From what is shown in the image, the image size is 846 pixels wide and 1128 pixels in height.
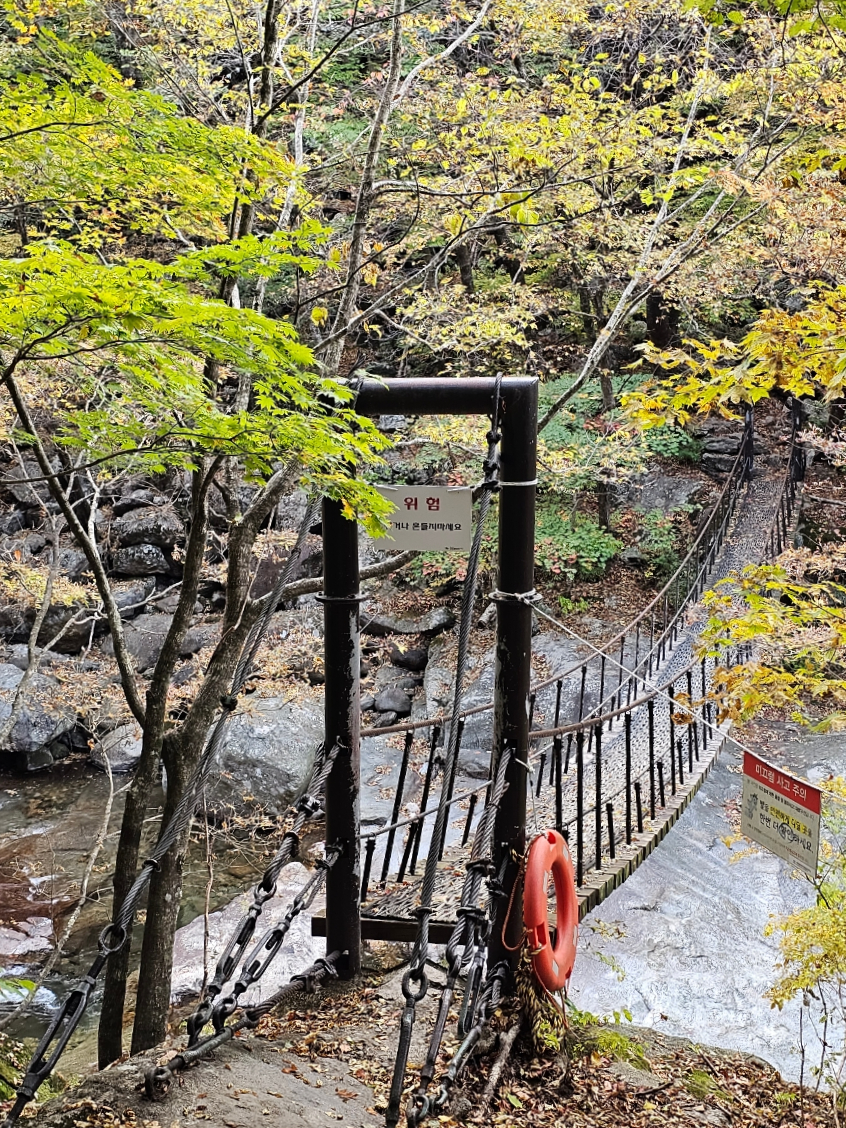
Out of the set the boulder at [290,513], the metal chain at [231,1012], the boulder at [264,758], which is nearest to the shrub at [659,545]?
the boulder at [290,513]

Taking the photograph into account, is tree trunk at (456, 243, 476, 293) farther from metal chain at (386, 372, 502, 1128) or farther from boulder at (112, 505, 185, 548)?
metal chain at (386, 372, 502, 1128)

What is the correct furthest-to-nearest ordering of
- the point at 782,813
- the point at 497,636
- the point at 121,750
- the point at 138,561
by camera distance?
the point at 138,561 → the point at 121,750 → the point at 782,813 → the point at 497,636

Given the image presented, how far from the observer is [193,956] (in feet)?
23.7

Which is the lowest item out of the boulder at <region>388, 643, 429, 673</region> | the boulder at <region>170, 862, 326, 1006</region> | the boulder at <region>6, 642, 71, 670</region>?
the boulder at <region>170, 862, 326, 1006</region>

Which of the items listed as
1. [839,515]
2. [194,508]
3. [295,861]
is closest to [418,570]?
[295,861]

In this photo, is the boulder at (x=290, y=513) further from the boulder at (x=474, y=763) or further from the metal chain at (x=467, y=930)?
the metal chain at (x=467, y=930)

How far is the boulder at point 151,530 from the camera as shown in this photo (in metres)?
14.3

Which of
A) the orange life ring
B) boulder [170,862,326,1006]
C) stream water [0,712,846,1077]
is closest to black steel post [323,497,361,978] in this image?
the orange life ring

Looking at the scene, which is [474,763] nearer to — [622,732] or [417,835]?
[622,732]

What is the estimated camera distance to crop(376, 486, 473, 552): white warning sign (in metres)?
3.07

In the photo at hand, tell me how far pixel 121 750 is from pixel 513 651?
9.68 metres

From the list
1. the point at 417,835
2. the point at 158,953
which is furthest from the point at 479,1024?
the point at 158,953

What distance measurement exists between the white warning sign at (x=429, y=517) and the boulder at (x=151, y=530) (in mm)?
12007

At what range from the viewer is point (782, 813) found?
359cm
